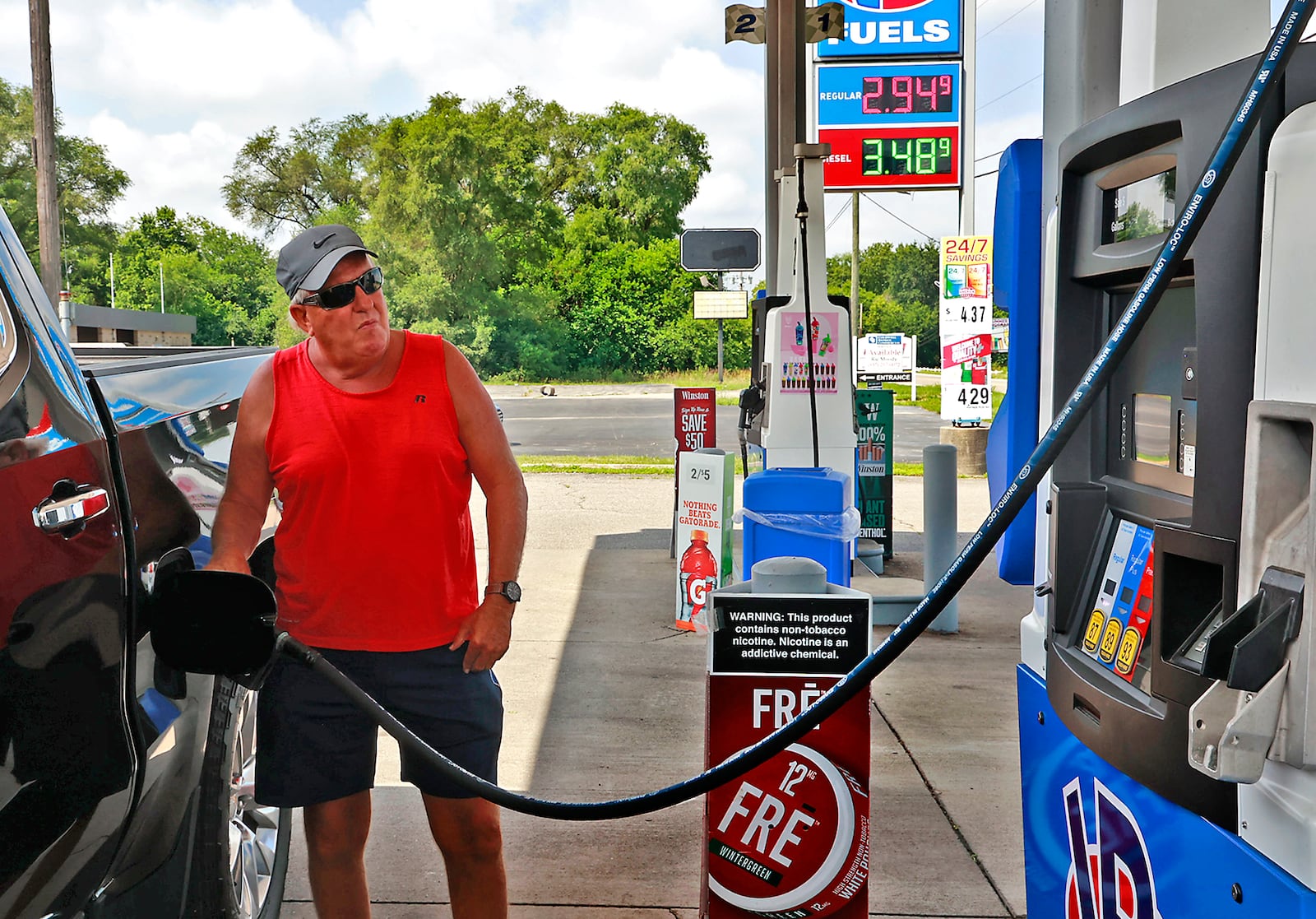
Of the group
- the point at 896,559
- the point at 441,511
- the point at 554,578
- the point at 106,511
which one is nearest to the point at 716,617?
the point at 441,511

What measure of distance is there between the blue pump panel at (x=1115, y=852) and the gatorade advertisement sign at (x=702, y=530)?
4689mm

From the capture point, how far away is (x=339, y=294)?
2.71m

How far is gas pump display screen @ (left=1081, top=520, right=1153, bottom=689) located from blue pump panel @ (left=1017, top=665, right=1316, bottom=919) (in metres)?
0.17

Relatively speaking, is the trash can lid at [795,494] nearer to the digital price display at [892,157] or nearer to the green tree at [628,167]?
the digital price display at [892,157]

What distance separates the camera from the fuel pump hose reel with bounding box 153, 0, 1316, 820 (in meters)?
1.53

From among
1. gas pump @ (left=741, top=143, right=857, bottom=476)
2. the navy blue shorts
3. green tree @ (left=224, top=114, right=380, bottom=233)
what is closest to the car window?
the navy blue shorts

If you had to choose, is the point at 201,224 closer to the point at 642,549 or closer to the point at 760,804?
the point at 642,549

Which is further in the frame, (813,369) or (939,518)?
(813,369)

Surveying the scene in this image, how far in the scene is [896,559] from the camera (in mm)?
9773

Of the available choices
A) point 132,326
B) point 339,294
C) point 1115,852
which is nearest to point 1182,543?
point 1115,852

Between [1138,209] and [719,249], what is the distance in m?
8.30

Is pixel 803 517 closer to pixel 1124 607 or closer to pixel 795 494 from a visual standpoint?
pixel 795 494

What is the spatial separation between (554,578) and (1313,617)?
7593 millimetres

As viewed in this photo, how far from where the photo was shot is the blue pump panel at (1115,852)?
5.26 ft
